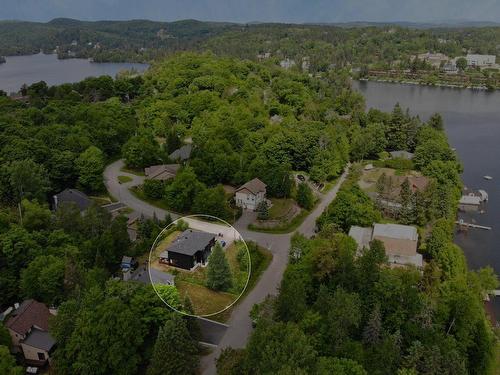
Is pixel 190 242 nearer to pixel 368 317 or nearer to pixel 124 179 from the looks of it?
pixel 368 317

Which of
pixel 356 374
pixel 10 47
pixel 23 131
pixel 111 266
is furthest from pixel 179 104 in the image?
pixel 10 47

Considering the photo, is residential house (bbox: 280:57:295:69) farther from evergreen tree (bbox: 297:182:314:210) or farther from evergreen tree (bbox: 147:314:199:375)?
evergreen tree (bbox: 147:314:199:375)

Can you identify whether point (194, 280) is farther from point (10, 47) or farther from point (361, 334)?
point (10, 47)

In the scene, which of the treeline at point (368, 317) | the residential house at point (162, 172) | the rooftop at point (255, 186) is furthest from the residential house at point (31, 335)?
the residential house at point (162, 172)

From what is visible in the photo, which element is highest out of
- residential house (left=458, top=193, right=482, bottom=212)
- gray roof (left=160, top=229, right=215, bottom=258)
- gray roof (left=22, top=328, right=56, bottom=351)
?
gray roof (left=160, top=229, right=215, bottom=258)

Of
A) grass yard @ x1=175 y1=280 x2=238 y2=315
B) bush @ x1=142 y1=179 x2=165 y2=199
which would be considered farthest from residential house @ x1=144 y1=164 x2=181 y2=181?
grass yard @ x1=175 y1=280 x2=238 y2=315

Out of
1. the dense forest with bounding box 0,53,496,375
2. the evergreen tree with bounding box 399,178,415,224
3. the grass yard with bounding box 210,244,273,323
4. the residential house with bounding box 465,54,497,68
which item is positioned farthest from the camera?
the residential house with bounding box 465,54,497,68
